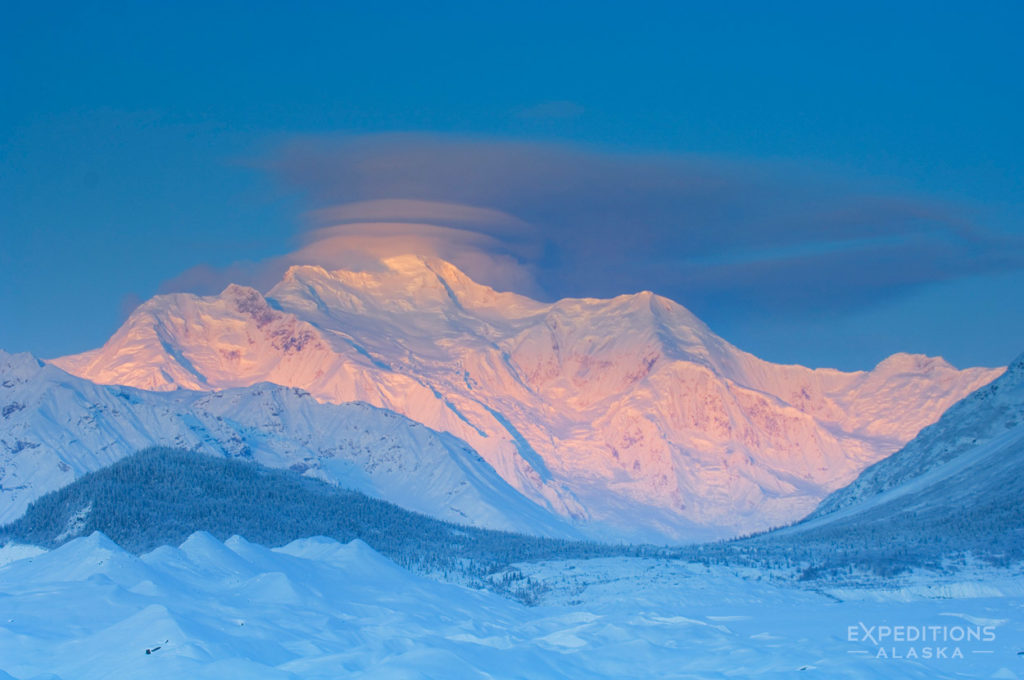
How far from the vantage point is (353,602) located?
16112 cm

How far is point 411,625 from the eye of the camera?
14900cm

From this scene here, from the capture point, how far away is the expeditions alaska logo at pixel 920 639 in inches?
5113

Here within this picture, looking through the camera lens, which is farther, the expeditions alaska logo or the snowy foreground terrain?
the expeditions alaska logo

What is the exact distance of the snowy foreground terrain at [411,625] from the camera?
113750 millimetres

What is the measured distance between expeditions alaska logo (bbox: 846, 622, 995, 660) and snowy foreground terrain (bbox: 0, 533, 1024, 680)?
357 mm

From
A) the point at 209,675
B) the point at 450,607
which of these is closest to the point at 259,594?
the point at 450,607

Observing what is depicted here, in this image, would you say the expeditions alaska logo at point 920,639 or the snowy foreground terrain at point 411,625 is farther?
the expeditions alaska logo at point 920,639

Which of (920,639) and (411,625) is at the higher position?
(920,639)

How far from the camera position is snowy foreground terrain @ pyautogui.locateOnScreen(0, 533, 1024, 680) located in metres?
114

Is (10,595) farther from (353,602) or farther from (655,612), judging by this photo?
(655,612)

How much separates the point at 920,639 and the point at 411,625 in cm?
5064

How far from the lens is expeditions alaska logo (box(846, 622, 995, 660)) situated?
426ft

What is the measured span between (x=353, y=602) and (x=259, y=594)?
13.0 metres

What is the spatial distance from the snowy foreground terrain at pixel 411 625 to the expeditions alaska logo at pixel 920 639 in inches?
14.1
